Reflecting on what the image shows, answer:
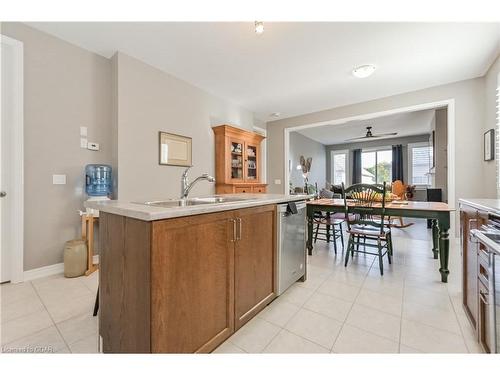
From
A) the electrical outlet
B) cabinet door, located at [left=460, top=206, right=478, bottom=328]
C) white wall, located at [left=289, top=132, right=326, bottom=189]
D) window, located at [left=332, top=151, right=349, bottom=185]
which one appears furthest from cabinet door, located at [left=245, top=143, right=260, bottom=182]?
window, located at [left=332, top=151, right=349, bottom=185]

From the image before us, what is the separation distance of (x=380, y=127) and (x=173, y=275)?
7414mm

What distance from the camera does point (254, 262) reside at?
1576 millimetres

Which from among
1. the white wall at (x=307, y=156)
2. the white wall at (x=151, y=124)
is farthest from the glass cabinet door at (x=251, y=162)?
the white wall at (x=307, y=156)

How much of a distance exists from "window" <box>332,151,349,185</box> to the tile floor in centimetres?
707

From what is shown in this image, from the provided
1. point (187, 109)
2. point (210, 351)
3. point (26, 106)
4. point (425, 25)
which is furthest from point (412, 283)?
point (26, 106)

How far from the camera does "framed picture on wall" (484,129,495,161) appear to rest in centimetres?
298

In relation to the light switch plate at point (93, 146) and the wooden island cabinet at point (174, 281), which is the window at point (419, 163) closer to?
the wooden island cabinet at point (174, 281)

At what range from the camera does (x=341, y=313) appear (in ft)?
5.54

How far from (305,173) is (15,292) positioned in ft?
23.0

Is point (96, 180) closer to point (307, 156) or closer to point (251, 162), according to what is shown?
point (251, 162)

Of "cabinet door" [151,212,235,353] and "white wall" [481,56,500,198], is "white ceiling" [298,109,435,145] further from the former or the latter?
"cabinet door" [151,212,235,353]

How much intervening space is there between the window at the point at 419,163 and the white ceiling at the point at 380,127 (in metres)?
0.51
